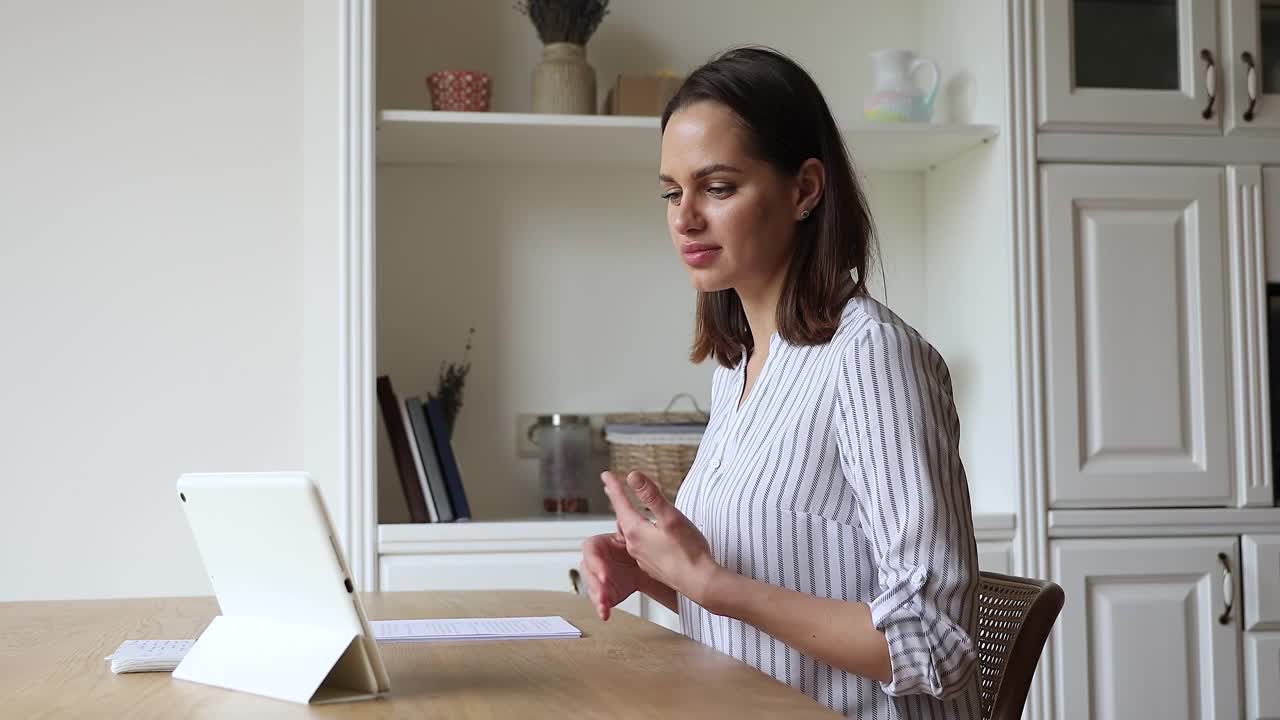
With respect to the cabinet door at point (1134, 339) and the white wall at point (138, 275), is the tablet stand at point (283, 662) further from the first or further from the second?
the cabinet door at point (1134, 339)

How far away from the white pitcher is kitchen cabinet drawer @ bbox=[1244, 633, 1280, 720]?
1.25 metres

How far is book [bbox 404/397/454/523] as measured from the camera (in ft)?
7.75

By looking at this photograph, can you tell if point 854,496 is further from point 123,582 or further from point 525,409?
point 123,582

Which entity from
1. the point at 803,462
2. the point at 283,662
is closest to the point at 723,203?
the point at 803,462

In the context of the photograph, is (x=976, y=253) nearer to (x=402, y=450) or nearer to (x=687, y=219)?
(x=402, y=450)

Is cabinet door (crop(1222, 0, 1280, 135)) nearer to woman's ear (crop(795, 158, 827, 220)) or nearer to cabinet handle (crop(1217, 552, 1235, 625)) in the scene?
cabinet handle (crop(1217, 552, 1235, 625))

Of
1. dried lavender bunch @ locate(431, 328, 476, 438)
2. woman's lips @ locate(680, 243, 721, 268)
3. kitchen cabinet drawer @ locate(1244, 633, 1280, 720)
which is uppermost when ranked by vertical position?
woman's lips @ locate(680, 243, 721, 268)

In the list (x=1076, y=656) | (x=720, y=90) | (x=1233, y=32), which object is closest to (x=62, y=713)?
(x=720, y=90)

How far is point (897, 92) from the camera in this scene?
8.36 feet

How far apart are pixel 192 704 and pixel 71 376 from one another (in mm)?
1837

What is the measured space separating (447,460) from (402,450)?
0.09 m

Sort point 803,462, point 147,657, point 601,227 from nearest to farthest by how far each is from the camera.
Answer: point 147,657
point 803,462
point 601,227

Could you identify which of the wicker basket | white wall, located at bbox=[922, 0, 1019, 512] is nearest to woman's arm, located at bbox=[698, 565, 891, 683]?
the wicker basket

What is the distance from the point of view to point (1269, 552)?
7.90 feet
